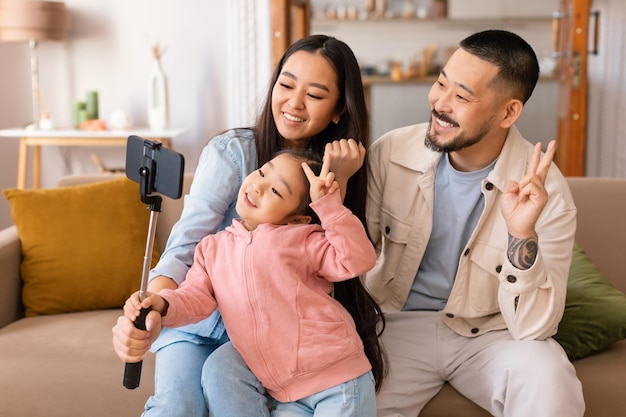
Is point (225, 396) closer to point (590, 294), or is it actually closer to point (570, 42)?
point (590, 294)

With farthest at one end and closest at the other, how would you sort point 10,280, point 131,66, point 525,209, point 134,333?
point 131,66, point 10,280, point 525,209, point 134,333

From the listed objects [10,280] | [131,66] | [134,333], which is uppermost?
[131,66]

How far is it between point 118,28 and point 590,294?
341 cm

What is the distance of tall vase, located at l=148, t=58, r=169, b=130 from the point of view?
4.46 metres

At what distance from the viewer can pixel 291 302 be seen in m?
1.62

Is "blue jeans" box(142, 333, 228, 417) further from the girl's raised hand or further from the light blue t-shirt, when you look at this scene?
the light blue t-shirt

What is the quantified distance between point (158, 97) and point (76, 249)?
7.51ft

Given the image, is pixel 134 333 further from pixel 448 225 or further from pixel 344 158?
pixel 448 225

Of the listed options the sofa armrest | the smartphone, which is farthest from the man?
the sofa armrest

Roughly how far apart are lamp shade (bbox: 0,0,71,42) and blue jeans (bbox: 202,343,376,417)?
315 centimetres

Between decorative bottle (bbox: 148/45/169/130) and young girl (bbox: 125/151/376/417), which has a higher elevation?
decorative bottle (bbox: 148/45/169/130)

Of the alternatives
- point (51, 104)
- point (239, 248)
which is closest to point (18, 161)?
point (51, 104)

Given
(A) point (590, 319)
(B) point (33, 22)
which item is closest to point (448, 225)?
(A) point (590, 319)

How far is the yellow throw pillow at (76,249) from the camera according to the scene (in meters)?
2.40
